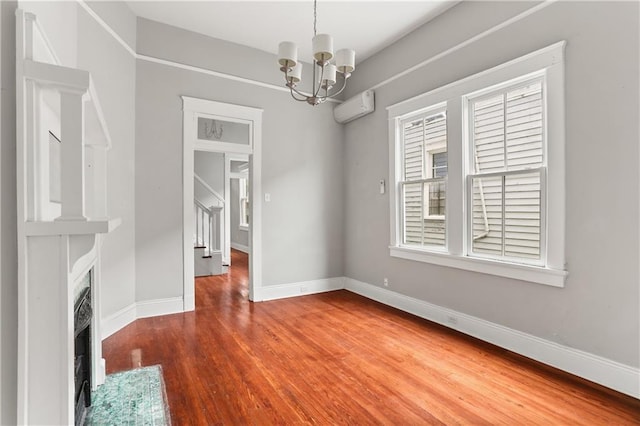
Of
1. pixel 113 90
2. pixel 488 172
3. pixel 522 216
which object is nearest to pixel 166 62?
pixel 113 90

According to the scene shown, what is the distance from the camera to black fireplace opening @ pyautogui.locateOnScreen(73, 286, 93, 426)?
5.45ft

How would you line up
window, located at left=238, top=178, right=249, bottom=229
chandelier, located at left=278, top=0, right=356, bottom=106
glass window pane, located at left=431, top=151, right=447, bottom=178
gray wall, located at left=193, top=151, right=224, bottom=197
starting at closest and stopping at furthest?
chandelier, located at left=278, top=0, right=356, bottom=106, glass window pane, located at left=431, top=151, right=447, bottom=178, gray wall, located at left=193, top=151, right=224, bottom=197, window, located at left=238, top=178, right=249, bottom=229

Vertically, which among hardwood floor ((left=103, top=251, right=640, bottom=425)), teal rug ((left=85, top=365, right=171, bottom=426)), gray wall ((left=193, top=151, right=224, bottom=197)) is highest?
gray wall ((left=193, top=151, right=224, bottom=197))

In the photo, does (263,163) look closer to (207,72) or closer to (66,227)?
(207,72)

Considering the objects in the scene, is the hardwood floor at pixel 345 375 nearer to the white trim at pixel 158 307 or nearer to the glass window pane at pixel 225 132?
the white trim at pixel 158 307

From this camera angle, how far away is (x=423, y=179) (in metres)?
3.73

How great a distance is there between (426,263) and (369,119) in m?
2.13

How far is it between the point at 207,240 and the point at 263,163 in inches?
110

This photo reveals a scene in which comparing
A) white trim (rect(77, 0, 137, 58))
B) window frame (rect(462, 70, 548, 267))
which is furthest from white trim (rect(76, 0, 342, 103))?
window frame (rect(462, 70, 548, 267))

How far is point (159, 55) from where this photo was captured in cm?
366

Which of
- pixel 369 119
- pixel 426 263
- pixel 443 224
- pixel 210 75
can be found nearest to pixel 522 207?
pixel 443 224

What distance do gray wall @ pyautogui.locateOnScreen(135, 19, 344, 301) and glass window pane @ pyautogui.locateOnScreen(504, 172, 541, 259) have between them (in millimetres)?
2555

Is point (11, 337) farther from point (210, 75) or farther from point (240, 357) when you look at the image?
point (210, 75)

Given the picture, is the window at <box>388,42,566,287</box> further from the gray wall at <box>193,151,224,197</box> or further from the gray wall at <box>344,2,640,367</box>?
the gray wall at <box>193,151,224,197</box>
